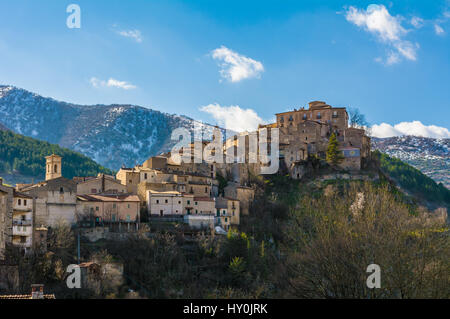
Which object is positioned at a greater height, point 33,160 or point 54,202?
point 33,160

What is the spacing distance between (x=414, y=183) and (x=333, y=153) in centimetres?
4377

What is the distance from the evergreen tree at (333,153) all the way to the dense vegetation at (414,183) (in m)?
31.5

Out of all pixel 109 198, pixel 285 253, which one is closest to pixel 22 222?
pixel 109 198

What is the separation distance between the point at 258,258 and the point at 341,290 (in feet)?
100

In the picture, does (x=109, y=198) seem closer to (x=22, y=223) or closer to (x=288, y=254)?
(x=22, y=223)

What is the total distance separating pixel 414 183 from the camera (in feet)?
375

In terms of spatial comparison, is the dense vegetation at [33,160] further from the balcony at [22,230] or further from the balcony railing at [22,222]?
the balcony at [22,230]

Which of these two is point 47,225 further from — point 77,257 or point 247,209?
point 247,209

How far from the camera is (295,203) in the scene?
2876 inches

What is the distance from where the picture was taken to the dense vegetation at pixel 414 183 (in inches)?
4321

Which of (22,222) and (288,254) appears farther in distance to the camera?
(22,222)

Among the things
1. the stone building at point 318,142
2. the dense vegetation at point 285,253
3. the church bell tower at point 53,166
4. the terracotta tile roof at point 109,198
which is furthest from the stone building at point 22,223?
the stone building at point 318,142

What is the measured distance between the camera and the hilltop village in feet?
162
